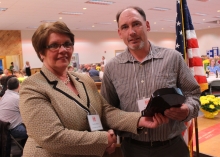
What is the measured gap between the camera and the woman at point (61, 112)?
117cm

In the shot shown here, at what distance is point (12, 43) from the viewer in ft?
50.5

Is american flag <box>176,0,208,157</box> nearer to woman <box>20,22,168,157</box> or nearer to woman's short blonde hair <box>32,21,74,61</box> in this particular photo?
woman <box>20,22,168,157</box>

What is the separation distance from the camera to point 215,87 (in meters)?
6.45

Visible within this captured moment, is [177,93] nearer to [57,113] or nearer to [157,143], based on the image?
[157,143]

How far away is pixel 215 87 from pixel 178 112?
5736mm

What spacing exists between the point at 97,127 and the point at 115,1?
28.2ft

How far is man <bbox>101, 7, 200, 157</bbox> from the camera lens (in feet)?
4.92

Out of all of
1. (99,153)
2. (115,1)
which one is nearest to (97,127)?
(99,153)

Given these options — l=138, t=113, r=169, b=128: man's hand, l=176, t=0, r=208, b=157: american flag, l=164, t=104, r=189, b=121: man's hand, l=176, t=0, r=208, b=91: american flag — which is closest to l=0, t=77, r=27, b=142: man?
l=176, t=0, r=208, b=157: american flag

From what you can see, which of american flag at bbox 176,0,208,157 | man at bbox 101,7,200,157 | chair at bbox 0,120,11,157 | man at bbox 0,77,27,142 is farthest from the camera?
man at bbox 0,77,27,142

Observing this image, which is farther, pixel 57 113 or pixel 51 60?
pixel 51 60

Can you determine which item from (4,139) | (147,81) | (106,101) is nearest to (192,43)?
(147,81)

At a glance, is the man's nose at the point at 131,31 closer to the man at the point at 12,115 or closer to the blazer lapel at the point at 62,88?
the blazer lapel at the point at 62,88

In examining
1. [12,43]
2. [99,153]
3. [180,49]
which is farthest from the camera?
[12,43]
